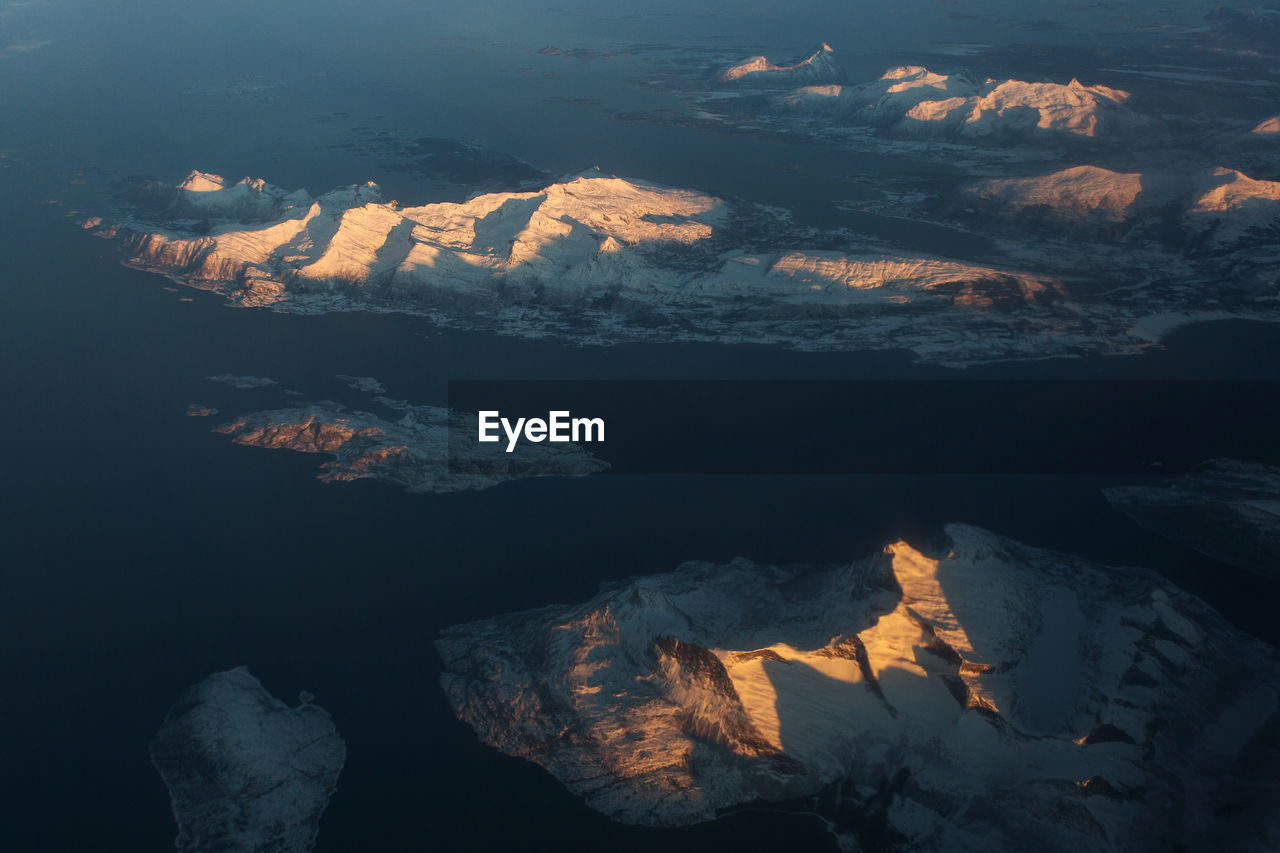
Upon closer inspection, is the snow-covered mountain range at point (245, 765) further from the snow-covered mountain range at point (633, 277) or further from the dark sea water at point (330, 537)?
the snow-covered mountain range at point (633, 277)

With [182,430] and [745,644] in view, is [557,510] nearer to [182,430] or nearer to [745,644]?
[745,644]

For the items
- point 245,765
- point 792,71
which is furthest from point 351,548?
point 792,71

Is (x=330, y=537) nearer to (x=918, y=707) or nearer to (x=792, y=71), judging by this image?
(x=918, y=707)

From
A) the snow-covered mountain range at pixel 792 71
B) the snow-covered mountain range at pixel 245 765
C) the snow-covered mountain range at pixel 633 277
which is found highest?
the snow-covered mountain range at pixel 792 71

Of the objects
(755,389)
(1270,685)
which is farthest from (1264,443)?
(755,389)
